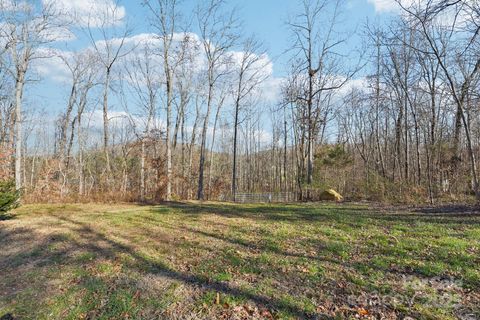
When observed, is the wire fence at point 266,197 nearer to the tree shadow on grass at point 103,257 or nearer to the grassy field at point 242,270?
the grassy field at point 242,270

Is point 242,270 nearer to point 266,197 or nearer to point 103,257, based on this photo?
point 103,257

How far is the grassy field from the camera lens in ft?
12.9

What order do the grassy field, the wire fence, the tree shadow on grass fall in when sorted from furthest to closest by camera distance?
the wire fence → the tree shadow on grass → the grassy field

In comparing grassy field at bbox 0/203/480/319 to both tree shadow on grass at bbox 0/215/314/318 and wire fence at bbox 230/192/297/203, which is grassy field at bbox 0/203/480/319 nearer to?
tree shadow on grass at bbox 0/215/314/318

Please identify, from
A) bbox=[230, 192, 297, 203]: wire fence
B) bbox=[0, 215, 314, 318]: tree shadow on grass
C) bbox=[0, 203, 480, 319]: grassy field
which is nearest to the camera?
bbox=[0, 203, 480, 319]: grassy field

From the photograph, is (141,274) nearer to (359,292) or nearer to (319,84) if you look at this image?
(359,292)

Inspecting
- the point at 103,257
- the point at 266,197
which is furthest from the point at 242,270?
the point at 266,197

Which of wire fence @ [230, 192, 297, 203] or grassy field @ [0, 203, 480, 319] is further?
wire fence @ [230, 192, 297, 203]

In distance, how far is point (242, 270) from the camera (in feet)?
16.3

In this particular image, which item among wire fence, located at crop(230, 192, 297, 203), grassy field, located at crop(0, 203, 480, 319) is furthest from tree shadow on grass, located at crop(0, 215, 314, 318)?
wire fence, located at crop(230, 192, 297, 203)

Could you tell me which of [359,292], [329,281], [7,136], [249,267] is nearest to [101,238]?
[249,267]

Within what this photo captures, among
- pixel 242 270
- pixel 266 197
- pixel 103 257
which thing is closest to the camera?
pixel 242 270

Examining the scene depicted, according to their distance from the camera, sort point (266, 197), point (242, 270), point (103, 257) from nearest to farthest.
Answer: point (242, 270), point (103, 257), point (266, 197)

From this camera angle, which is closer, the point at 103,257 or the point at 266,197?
the point at 103,257
